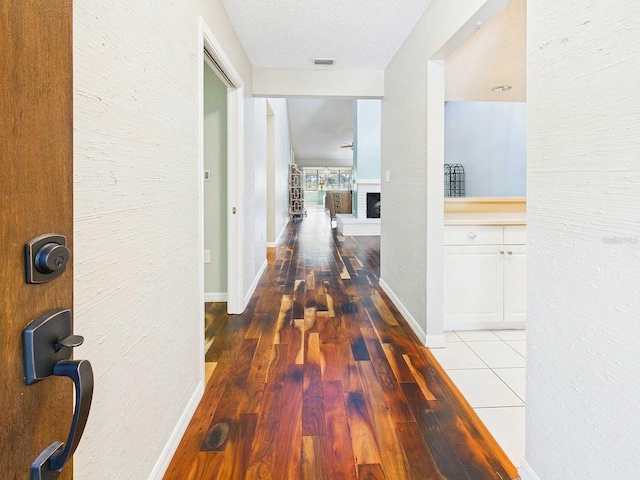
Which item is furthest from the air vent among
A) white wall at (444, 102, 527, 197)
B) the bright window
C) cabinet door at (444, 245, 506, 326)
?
the bright window

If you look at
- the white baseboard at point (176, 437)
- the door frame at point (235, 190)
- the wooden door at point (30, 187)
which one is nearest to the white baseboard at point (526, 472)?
the white baseboard at point (176, 437)

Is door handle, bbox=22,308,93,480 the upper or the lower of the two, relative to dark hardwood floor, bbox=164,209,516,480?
upper

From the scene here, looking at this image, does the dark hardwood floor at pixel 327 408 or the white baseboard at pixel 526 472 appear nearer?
the white baseboard at pixel 526 472

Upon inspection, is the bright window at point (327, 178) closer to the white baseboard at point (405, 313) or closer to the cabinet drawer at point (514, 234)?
the white baseboard at point (405, 313)

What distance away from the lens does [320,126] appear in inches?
460

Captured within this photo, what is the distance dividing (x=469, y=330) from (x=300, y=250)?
392cm

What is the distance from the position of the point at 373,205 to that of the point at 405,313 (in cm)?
541

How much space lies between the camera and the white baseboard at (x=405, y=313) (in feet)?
8.37

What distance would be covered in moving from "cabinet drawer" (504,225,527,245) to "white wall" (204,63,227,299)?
2302mm

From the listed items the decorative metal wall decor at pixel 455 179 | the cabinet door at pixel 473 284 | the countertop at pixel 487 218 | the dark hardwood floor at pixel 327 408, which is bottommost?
the dark hardwood floor at pixel 327 408

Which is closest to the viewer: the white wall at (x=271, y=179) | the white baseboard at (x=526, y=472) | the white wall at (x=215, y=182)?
the white baseboard at (x=526, y=472)

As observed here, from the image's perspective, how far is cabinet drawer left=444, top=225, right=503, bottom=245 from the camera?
2.64 metres

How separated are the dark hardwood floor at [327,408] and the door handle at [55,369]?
110 centimetres

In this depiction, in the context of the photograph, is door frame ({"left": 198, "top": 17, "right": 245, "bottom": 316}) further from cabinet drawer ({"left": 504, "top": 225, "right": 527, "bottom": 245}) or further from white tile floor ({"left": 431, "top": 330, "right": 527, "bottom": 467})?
cabinet drawer ({"left": 504, "top": 225, "right": 527, "bottom": 245})
